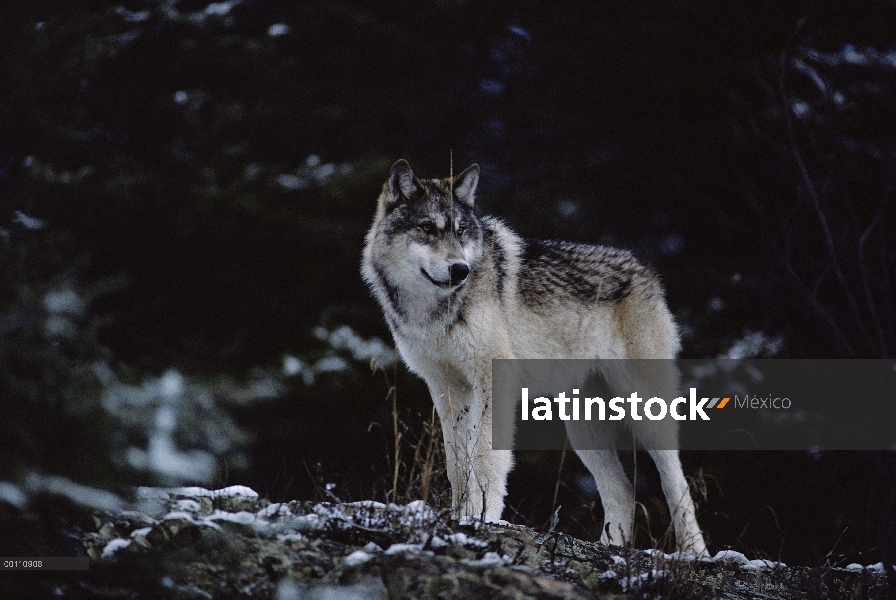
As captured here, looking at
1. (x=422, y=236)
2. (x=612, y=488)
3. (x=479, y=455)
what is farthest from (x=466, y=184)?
(x=612, y=488)

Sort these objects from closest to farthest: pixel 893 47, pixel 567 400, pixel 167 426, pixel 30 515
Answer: pixel 30 515 < pixel 167 426 < pixel 567 400 < pixel 893 47

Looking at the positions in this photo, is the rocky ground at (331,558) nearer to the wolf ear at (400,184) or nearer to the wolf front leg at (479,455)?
the wolf front leg at (479,455)

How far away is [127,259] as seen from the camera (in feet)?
19.6

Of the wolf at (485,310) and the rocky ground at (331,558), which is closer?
the rocky ground at (331,558)

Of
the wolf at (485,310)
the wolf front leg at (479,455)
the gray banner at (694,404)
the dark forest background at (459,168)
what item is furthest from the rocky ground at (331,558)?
the dark forest background at (459,168)

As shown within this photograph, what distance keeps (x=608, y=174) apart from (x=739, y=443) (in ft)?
9.93

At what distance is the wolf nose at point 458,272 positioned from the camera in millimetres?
4500

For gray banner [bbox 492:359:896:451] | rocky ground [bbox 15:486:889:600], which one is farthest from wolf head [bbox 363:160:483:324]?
rocky ground [bbox 15:486:889:600]

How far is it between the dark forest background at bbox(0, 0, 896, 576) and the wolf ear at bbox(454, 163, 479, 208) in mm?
1363

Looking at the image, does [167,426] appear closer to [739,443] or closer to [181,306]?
[181,306]

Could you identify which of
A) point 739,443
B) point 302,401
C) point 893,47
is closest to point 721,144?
point 893,47

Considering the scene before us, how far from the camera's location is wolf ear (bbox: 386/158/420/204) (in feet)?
16.1

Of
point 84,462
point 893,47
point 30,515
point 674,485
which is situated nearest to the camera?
point 30,515

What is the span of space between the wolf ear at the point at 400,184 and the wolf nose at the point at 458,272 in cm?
77
